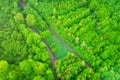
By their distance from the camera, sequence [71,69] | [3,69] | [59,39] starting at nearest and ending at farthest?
[3,69] < [71,69] < [59,39]

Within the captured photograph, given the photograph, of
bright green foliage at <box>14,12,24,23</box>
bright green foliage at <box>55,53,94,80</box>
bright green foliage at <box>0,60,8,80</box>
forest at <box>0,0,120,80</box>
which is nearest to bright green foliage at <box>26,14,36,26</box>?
forest at <box>0,0,120,80</box>

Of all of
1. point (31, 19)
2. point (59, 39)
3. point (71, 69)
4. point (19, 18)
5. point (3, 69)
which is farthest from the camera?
point (59, 39)

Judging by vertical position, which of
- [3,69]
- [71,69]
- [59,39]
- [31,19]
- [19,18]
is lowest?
[71,69]

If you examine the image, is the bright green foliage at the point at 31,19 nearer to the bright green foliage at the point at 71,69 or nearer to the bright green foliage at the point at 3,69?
the bright green foliage at the point at 71,69

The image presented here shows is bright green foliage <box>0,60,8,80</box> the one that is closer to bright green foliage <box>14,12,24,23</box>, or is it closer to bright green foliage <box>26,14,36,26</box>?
bright green foliage <box>14,12,24,23</box>

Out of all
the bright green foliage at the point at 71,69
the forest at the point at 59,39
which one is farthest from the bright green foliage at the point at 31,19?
the bright green foliage at the point at 71,69

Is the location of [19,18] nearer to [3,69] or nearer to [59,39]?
[59,39]

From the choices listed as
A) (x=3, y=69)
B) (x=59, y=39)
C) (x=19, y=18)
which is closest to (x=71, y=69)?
(x=59, y=39)

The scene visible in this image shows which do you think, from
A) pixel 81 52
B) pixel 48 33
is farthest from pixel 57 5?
pixel 81 52

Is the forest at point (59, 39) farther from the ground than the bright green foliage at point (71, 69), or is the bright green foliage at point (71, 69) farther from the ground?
the forest at point (59, 39)
